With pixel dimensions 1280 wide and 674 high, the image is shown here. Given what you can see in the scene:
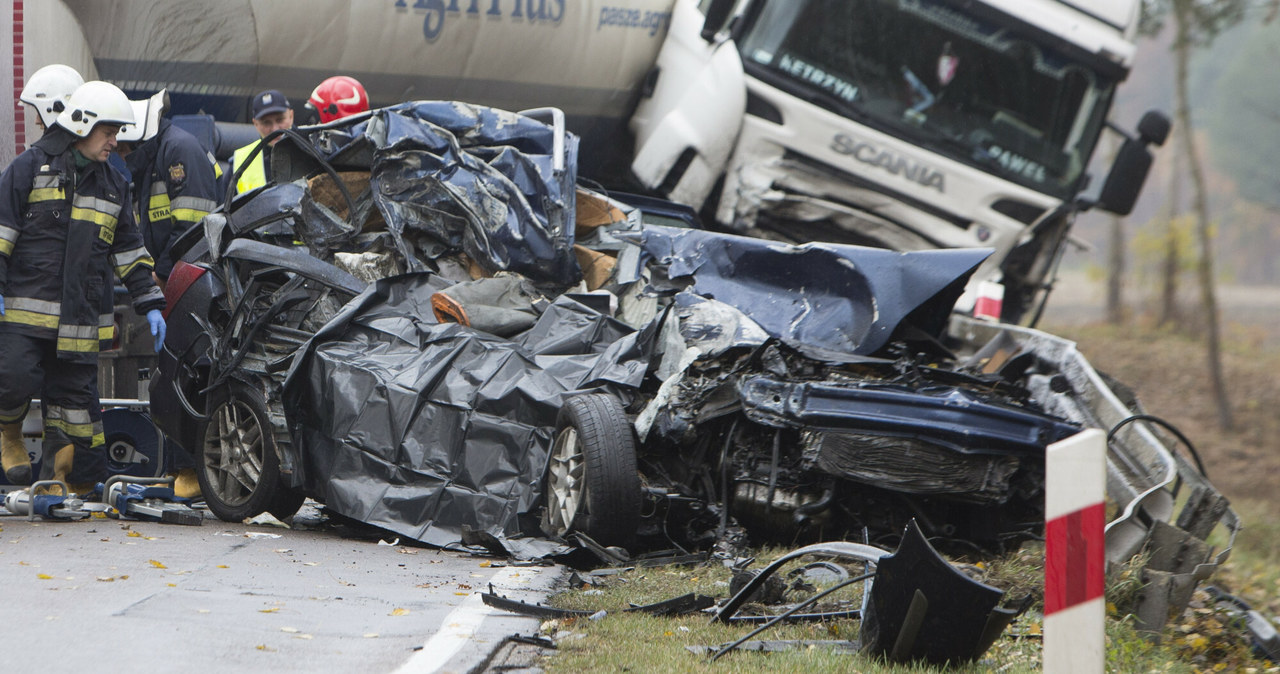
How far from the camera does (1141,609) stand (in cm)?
461

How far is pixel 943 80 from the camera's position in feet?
32.1

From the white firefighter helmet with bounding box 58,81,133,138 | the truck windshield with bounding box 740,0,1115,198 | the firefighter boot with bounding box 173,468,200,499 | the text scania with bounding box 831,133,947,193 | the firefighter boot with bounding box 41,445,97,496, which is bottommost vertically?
the firefighter boot with bounding box 173,468,200,499

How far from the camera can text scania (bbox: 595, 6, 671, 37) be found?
33.3 feet

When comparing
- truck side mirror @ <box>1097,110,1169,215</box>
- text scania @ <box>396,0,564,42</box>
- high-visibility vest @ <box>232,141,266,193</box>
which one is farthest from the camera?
truck side mirror @ <box>1097,110,1169,215</box>

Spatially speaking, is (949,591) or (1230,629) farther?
(1230,629)

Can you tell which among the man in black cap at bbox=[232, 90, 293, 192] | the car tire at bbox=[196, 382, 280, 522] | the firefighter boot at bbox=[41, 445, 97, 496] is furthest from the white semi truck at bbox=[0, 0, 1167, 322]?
the firefighter boot at bbox=[41, 445, 97, 496]

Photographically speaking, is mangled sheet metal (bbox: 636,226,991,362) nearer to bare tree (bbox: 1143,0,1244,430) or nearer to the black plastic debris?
the black plastic debris

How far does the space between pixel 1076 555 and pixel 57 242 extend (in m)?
4.86

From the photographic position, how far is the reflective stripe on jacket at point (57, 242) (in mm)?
6020

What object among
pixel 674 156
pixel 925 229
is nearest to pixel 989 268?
pixel 925 229

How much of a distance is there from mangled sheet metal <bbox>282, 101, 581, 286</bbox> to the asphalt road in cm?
148

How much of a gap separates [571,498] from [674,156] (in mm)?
5007

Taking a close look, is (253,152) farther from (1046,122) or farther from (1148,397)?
(1148,397)

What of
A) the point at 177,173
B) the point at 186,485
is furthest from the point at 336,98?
the point at 186,485
